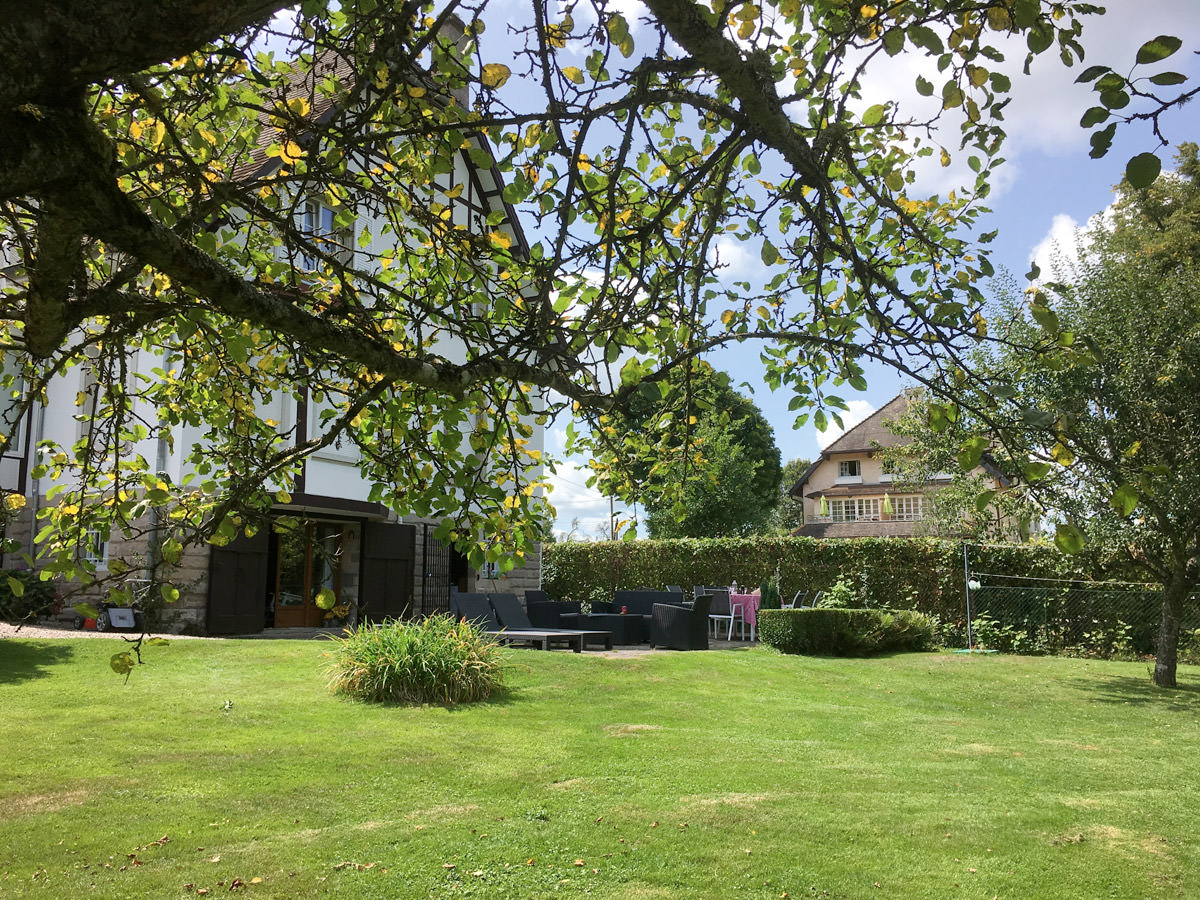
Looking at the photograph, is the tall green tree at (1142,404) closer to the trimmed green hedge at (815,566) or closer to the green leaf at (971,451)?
the trimmed green hedge at (815,566)

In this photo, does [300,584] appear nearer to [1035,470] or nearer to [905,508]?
[1035,470]

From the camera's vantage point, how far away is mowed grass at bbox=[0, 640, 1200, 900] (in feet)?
14.0

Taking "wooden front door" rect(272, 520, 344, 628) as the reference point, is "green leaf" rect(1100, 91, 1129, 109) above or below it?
above

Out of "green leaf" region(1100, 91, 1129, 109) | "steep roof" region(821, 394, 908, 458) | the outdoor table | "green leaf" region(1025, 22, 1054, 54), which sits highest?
"steep roof" region(821, 394, 908, 458)

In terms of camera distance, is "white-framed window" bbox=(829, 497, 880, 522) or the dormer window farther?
the dormer window

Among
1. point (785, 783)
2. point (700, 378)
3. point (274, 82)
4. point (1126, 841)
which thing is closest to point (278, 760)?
point (785, 783)

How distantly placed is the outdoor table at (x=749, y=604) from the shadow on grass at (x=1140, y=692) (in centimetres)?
684

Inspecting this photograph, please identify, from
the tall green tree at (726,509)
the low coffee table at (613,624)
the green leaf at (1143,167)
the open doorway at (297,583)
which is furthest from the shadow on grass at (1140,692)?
the tall green tree at (726,509)

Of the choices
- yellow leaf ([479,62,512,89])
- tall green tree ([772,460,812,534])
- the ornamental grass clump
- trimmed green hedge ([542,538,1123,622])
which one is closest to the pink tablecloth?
trimmed green hedge ([542,538,1123,622])

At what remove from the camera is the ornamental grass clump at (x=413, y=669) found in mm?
8320

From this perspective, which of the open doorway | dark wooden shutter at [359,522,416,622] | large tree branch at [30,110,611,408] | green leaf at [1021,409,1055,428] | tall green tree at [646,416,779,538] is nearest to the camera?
large tree branch at [30,110,611,408]

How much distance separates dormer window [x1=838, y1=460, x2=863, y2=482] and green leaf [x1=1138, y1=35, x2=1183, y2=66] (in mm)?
41273

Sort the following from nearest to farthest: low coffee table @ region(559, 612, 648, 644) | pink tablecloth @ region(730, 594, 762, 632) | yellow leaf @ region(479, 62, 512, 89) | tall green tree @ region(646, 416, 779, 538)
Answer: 1. yellow leaf @ region(479, 62, 512, 89)
2. low coffee table @ region(559, 612, 648, 644)
3. pink tablecloth @ region(730, 594, 762, 632)
4. tall green tree @ region(646, 416, 779, 538)

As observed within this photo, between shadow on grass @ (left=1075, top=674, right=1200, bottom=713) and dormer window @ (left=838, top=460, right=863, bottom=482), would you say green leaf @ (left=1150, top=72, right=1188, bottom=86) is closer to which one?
shadow on grass @ (left=1075, top=674, right=1200, bottom=713)
